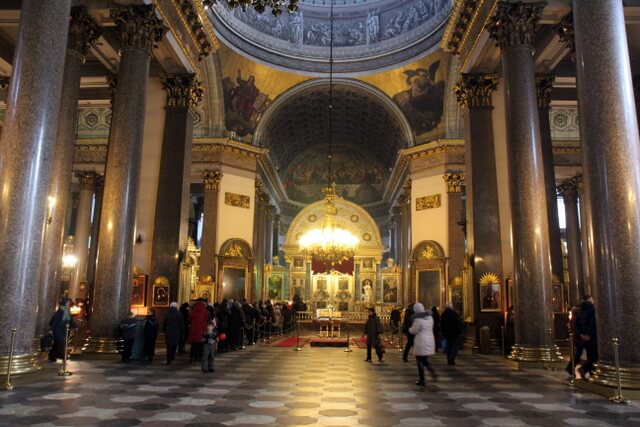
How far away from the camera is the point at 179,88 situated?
12633 mm

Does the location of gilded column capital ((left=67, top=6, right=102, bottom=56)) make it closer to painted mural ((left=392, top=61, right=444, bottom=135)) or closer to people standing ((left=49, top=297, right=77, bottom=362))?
people standing ((left=49, top=297, right=77, bottom=362))

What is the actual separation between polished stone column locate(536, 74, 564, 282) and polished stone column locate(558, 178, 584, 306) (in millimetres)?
7139

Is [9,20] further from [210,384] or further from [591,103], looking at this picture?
[591,103]

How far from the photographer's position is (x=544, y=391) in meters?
6.46

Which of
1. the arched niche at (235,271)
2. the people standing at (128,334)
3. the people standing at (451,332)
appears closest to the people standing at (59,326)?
the people standing at (128,334)

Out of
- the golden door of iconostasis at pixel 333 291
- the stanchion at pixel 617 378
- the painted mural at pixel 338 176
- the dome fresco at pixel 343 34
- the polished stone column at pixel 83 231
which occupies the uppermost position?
the dome fresco at pixel 343 34

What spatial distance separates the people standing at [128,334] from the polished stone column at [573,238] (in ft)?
49.6

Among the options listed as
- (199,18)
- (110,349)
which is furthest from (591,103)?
(199,18)

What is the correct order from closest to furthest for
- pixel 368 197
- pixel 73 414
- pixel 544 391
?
pixel 73 414
pixel 544 391
pixel 368 197

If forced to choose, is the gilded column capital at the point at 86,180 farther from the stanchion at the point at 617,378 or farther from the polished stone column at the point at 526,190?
the stanchion at the point at 617,378

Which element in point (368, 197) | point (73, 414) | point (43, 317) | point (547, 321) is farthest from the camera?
point (368, 197)

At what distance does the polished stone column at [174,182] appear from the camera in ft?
38.8

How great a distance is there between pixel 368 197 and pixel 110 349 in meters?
26.7

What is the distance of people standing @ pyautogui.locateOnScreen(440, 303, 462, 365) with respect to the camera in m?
9.53
